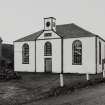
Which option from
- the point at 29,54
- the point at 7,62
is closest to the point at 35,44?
the point at 29,54

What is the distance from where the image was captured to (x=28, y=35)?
125 feet

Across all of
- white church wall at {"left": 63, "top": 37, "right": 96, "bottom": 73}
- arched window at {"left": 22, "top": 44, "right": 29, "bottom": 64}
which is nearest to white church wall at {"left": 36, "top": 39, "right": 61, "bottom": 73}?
white church wall at {"left": 63, "top": 37, "right": 96, "bottom": 73}

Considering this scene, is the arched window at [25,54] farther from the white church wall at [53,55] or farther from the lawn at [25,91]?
the lawn at [25,91]

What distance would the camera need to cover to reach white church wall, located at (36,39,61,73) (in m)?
32.1

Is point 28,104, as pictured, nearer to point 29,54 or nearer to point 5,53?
point 29,54

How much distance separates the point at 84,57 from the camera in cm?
3045

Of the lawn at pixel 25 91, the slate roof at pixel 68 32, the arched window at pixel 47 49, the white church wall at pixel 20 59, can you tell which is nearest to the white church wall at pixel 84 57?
the slate roof at pixel 68 32

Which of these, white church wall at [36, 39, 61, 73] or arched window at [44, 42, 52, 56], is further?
arched window at [44, 42, 52, 56]

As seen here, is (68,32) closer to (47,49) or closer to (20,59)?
(47,49)

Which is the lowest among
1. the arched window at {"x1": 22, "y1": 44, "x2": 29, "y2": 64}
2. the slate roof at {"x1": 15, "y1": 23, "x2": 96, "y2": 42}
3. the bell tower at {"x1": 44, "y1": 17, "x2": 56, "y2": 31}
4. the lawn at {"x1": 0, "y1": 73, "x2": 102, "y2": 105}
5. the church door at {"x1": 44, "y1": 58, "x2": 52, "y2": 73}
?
the lawn at {"x1": 0, "y1": 73, "x2": 102, "y2": 105}

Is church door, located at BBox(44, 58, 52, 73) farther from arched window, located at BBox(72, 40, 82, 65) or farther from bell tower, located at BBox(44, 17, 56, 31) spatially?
bell tower, located at BBox(44, 17, 56, 31)

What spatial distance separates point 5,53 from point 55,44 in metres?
20.8

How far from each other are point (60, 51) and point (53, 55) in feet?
4.90

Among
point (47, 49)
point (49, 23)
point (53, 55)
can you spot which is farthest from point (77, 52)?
point (49, 23)
